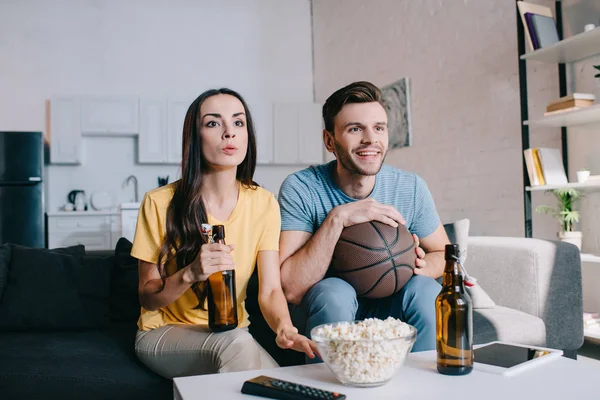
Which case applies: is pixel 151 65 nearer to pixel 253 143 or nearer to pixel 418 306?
pixel 253 143

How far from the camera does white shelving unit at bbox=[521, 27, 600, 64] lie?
293 centimetres

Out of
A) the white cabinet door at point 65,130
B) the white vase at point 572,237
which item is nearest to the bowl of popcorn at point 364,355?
the white vase at point 572,237

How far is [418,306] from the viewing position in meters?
1.62

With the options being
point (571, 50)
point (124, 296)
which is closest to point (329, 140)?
point (124, 296)

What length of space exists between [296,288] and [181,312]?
0.37 m

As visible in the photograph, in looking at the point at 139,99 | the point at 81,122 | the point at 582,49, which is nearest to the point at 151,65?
the point at 139,99

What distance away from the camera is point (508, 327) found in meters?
2.16

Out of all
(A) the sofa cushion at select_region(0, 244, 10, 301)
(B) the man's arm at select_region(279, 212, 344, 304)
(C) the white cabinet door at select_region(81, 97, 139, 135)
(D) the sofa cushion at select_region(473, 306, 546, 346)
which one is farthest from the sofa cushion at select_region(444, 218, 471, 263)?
(C) the white cabinet door at select_region(81, 97, 139, 135)

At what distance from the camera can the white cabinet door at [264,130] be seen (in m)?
6.46

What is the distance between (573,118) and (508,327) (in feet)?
4.99

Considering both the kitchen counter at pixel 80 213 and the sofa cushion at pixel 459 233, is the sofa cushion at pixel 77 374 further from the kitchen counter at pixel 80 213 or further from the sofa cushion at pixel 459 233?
the kitchen counter at pixel 80 213

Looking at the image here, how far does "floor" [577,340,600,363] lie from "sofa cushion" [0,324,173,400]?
2330 mm

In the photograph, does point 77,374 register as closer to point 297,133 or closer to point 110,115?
point 110,115

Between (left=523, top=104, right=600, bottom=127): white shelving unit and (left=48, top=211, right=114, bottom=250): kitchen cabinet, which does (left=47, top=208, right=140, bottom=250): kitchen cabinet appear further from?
(left=523, top=104, right=600, bottom=127): white shelving unit
